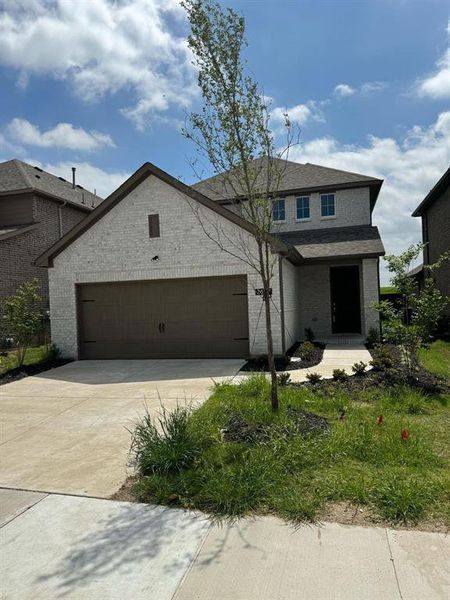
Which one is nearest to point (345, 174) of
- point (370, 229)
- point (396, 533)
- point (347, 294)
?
point (370, 229)

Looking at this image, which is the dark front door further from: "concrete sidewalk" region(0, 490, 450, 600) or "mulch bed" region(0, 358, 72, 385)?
"concrete sidewalk" region(0, 490, 450, 600)

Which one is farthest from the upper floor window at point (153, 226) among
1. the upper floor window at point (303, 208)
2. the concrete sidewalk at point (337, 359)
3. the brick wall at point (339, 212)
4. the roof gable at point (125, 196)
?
the upper floor window at point (303, 208)

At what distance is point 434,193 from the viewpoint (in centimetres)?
1859

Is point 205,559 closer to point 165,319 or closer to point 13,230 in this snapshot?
point 165,319

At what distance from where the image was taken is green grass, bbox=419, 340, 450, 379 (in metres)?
9.25

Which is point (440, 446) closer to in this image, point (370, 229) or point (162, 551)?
point (162, 551)

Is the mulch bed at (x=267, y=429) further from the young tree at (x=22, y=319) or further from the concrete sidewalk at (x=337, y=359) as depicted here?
the young tree at (x=22, y=319)

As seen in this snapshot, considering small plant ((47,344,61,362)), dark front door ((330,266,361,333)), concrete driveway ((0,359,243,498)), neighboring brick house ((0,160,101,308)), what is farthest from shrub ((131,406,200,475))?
dark front door ((330,266,361,333))

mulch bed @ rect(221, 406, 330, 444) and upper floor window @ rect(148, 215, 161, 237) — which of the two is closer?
mulch bed @ rect(221, 406, 330, 444)

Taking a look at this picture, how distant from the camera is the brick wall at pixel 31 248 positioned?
16.5 metres

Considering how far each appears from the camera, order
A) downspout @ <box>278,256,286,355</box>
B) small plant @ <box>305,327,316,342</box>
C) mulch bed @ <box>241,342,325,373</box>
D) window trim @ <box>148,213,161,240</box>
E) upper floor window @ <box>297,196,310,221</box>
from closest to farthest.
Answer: mulch bed @ <box>241,342,325,373</box> → downspout @ <box>278,256,286,355</box> → window trim @ <box>148,213,161,240</box> → small plant @ <box>305,327,316,342</box> → upper floor window @ <box>297,196,310,221</box>

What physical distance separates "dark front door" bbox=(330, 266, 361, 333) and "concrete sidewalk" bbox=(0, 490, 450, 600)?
14.0 meters

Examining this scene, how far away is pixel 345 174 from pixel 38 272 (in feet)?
44.2

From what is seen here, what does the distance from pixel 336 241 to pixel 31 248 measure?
12367 mm
